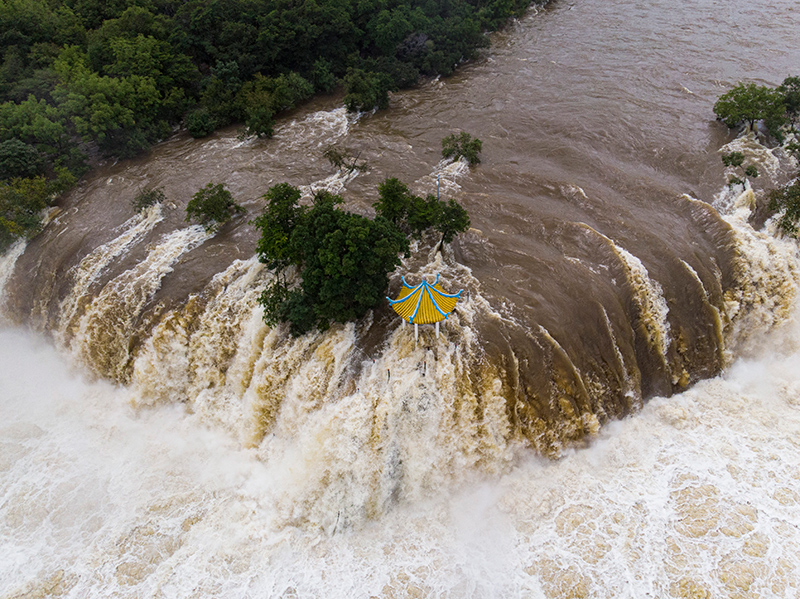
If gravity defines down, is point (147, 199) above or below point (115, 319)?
above

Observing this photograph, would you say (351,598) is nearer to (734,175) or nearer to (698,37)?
(734,175)

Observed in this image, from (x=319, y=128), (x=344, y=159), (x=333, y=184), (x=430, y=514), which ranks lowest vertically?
(x=430, y=514)

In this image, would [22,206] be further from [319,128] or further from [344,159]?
[319,128]

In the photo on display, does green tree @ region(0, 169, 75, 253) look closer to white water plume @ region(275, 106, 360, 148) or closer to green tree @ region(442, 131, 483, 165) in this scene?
white water plume @ region(275, 106, 360, 148)

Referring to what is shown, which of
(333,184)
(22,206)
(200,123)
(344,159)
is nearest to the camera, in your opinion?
(22,206)

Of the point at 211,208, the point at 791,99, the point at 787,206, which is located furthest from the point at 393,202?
the point at 791,99

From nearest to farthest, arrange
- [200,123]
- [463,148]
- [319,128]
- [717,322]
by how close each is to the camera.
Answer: [717,322], [463,148], [200,123], [319,128]
